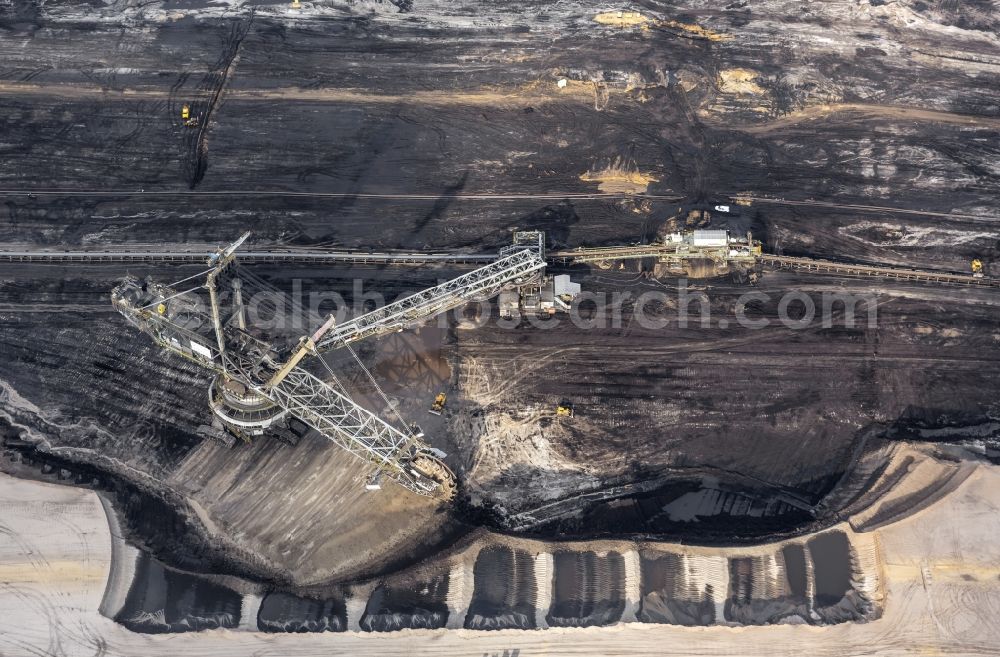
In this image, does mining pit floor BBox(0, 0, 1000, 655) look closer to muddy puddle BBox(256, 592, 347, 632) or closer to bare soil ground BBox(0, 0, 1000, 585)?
bare soil ground BBox(0, 0, 1000, 585)

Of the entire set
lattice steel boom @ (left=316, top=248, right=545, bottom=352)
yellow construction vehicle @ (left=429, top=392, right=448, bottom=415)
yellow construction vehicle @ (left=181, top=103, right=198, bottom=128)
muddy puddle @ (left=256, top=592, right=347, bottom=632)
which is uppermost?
yellow construction vehicle @ (left=181, top=103, right=198, bottom=128)

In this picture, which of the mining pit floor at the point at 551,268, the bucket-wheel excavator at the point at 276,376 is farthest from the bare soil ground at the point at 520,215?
the bucket-wheel excavator at the point at 276,376

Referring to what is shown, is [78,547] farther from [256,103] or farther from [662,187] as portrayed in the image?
[662,187]

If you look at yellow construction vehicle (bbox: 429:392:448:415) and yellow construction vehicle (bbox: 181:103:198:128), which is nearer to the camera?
yellow construction vehicle (bbox: 429:392:448:415)

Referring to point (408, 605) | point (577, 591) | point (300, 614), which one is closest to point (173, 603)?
point (300, 614)

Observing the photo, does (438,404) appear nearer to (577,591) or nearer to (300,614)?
(577,591)

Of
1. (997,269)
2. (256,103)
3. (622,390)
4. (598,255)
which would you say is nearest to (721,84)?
(598,255)

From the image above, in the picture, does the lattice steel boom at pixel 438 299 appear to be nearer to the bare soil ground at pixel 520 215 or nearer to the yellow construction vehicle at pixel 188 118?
the bare soil ground at pixel 520 215

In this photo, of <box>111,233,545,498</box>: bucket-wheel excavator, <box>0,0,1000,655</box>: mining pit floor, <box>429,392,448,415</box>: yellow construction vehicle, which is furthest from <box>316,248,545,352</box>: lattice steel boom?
<box>429,392,448,415</box>: yellow construction vehicle
